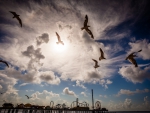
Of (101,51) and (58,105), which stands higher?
(101,51)

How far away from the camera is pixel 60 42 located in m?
15.8

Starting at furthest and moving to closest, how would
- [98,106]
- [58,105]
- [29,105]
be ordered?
1. [98,106]
2. [58,105]
3. [29,105]

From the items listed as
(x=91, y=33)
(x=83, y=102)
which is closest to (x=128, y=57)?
(x=91, y=33)

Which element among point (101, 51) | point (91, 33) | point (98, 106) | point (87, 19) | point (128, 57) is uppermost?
point (87, 19)

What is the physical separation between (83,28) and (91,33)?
1.10 meters

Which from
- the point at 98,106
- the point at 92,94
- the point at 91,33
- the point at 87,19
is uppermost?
the point at 87,19

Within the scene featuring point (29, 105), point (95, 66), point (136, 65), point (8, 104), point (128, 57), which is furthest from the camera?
point (29, 105)

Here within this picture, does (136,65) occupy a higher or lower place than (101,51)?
lower

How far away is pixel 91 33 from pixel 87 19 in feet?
5.60

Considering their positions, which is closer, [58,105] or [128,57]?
[128,57]

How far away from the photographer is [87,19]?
39.7ft

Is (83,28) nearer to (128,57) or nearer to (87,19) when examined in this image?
(87,19)

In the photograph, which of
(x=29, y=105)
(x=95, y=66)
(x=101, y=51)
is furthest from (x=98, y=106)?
(x=101, y=51)

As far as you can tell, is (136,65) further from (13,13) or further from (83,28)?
(13,13)
